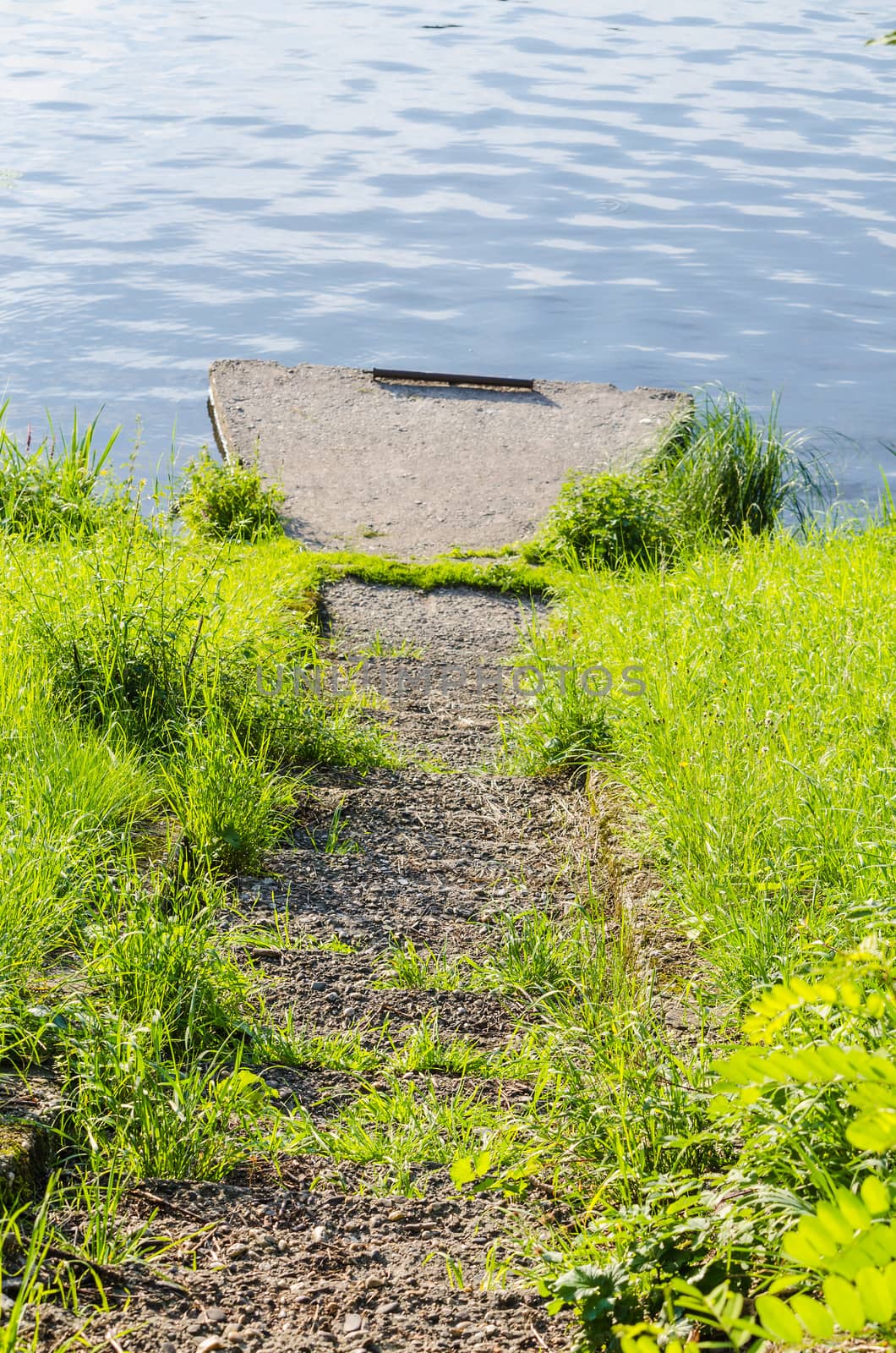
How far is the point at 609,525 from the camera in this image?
7180mm

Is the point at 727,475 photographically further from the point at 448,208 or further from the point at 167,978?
the point at 448,208

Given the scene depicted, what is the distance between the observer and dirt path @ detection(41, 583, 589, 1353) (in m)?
2.47

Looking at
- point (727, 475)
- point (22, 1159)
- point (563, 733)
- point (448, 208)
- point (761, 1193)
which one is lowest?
point (563, 733)

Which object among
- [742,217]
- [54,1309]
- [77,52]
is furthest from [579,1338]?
[77,52]

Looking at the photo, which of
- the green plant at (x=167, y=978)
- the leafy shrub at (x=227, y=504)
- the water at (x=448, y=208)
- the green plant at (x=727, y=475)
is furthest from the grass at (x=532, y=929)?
the water at (x=448, y=208)

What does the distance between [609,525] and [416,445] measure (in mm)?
2286

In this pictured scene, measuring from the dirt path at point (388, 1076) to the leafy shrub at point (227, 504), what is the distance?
1.90 metres

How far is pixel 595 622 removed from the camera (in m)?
6.03

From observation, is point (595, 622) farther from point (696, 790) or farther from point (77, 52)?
point (77, 52)

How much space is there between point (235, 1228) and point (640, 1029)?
1.08 m

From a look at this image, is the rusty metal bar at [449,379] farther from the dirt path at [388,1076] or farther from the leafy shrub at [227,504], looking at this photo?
the dirt path at [388,1076]

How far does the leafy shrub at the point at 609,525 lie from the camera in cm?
718

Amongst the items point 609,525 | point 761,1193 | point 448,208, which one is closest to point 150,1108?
point 761,1193

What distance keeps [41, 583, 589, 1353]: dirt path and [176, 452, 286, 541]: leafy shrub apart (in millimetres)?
1905
